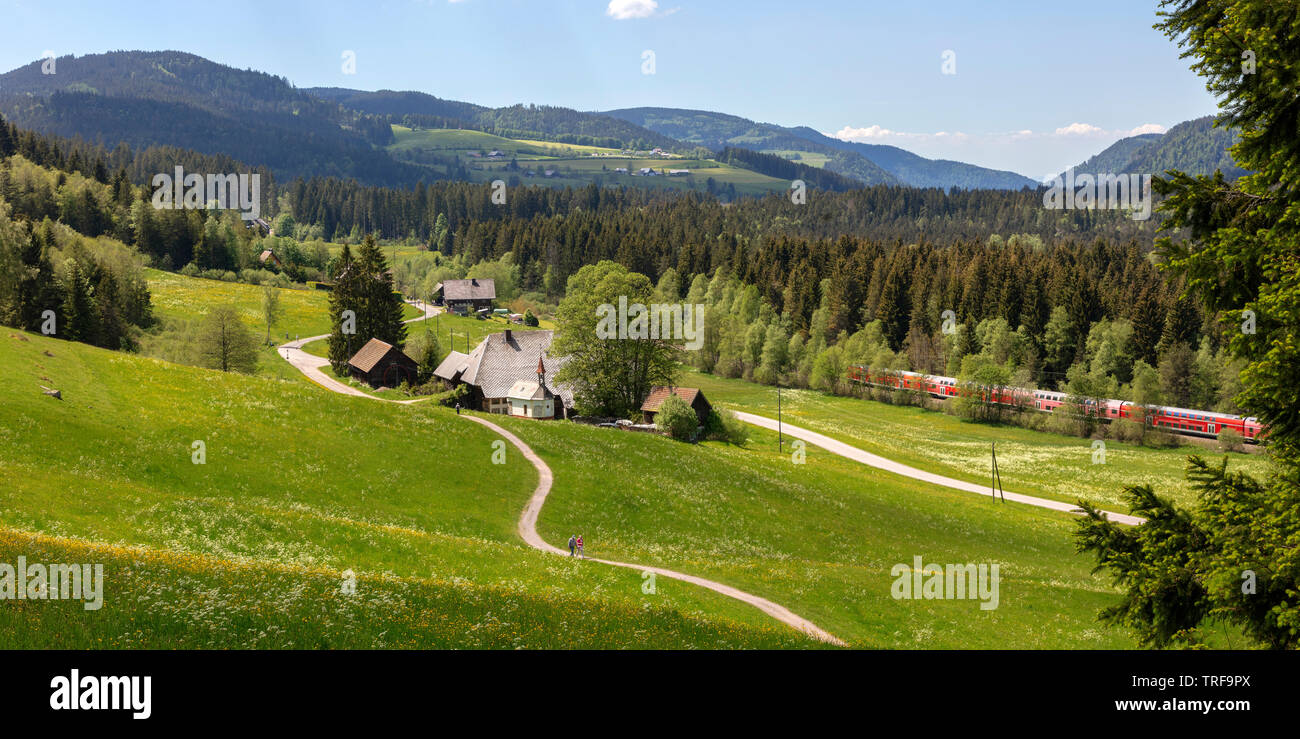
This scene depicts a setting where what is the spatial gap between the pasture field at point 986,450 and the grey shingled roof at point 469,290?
67.8 metres

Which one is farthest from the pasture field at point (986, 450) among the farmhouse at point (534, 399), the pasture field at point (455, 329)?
the pasture field at point (455, 329)

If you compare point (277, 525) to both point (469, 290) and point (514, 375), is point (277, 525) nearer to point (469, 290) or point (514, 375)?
point (514, 375)

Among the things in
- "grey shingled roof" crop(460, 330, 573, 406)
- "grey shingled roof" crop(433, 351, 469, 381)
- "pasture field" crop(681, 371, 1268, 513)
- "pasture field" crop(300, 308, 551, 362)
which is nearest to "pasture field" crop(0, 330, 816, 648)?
"grey shingled roof" crop(460, 330, 573, 406)

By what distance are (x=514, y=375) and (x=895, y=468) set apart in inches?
1534

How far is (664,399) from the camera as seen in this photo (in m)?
72.2

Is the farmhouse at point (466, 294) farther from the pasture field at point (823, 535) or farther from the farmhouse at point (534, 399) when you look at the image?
the pasture field at point (823, 535)

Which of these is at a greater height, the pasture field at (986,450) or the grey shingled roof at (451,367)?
the grey shingled roof at (451,367)

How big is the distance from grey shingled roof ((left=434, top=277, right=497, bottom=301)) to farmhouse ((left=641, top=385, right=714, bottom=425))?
333ft

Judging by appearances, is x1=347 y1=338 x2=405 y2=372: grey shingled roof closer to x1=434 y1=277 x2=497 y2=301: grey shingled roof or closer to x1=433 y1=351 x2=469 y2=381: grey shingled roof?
x1=433 y1=351 x2=469 y2=381: grey shingled roof

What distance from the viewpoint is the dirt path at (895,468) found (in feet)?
205

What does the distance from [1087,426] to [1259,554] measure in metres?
98.7
